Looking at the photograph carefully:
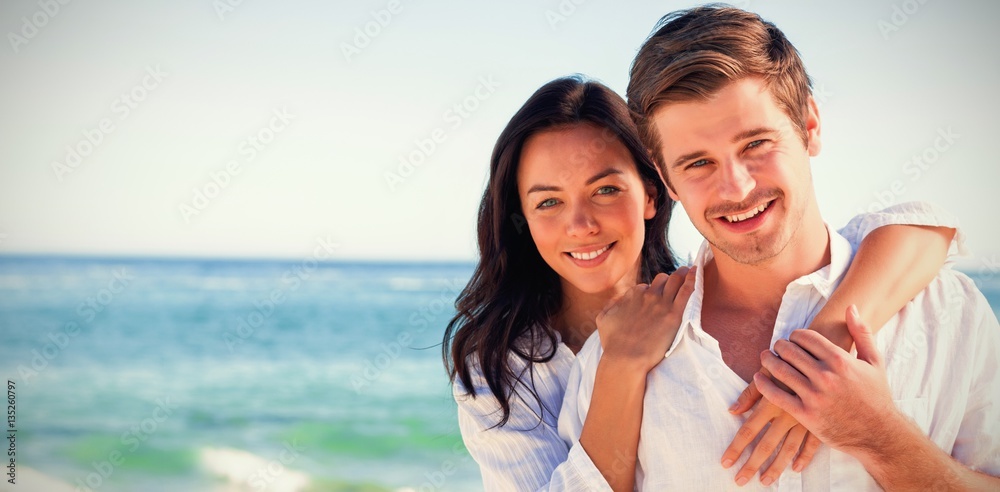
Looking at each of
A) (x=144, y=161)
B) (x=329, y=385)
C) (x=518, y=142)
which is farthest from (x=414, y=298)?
(x=518, y=142)

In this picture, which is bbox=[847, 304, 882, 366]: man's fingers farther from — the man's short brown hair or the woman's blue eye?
→ the woman's blue eye

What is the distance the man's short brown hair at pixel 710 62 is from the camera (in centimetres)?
219

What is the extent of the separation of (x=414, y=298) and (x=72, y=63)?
1097cm

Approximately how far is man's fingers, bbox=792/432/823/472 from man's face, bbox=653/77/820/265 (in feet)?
1.57

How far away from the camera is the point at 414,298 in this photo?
24.7 m

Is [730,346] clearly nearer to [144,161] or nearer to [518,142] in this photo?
[518,142]

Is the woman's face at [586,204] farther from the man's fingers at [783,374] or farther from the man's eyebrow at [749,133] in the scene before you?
the man's fingers at [783,374]

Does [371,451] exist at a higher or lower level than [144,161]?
lower

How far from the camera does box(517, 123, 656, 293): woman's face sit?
116 inches
